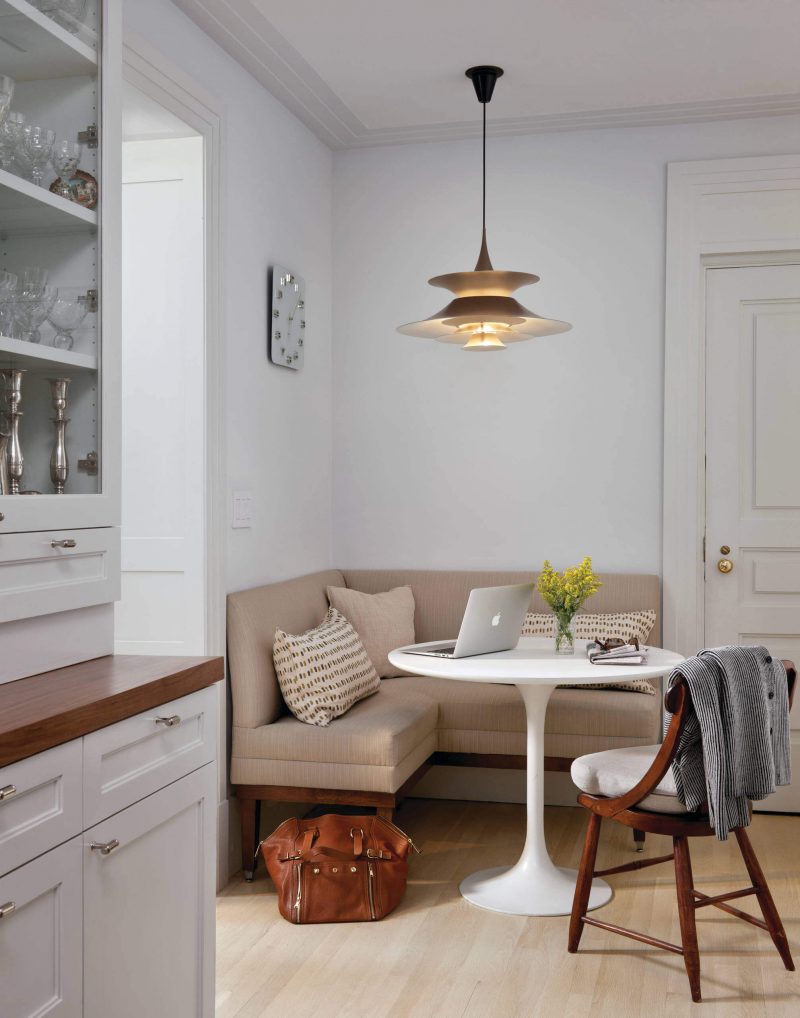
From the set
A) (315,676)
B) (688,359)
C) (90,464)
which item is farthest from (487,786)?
(90,464)

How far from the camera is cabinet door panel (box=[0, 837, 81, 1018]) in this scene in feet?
4.75

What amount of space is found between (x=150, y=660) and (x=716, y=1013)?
5.10ft

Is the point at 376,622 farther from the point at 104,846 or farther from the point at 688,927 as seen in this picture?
the point at 104,846

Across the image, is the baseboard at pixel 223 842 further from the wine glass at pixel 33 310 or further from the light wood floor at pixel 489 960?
the wine glass at pixel 33 310

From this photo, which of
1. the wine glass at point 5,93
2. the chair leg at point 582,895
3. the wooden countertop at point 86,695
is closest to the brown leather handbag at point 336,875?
the chair leg at point 582,895

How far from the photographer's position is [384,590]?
14.3 ft

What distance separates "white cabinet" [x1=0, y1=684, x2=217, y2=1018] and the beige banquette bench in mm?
1074

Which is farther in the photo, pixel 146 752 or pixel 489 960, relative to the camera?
pixel 489 960

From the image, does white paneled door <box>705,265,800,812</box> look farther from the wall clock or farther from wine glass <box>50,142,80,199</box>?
wine glass <box>50,142,80,199</box>

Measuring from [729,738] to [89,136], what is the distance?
6.33 ft

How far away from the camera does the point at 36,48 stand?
198 cm

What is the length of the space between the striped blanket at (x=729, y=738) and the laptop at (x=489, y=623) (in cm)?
74

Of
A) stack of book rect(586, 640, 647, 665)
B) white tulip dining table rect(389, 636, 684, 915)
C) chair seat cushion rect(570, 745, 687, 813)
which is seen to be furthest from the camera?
stack of book rect(586, 640, 647, 665)

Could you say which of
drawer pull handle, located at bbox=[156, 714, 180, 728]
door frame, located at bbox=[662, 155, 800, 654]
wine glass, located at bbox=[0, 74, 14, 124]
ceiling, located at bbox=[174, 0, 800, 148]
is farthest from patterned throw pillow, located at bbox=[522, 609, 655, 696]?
wine glass, located at bbox=[0, 74, 14, 124]
